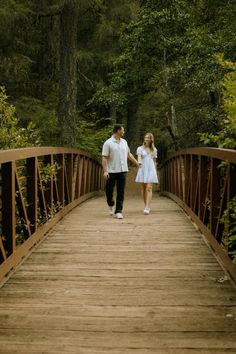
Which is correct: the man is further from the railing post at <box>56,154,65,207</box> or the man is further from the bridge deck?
the bridge deck

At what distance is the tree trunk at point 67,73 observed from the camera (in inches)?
518

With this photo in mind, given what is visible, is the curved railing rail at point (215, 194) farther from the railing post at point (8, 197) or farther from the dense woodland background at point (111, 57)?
the dense woodland background at point (111, 57)

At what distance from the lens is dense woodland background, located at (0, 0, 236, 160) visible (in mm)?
13430

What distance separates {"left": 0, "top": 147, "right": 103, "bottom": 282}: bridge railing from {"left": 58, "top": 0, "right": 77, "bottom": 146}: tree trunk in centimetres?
313

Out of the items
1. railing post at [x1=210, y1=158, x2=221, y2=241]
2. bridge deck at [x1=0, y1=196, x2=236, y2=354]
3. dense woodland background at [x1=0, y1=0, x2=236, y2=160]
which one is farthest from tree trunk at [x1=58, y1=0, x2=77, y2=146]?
railing post at [x1=210, y1=158, x2=221, y2=241]

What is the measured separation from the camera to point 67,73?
1321 cm

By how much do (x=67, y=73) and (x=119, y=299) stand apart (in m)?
9.83

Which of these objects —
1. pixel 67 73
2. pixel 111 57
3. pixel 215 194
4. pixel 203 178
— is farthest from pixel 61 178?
pixel 111 57

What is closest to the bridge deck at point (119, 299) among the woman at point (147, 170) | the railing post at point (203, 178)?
the railing post at point (203, 178)

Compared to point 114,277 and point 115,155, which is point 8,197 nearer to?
point 114,277

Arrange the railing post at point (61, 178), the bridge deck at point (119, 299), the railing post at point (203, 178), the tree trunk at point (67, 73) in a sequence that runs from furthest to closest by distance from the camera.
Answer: the tree trunk at point (67, 73) → the railing post at point (61, 178) → the railing post at point (203, 178) → the bridge deck at point (119, 299)

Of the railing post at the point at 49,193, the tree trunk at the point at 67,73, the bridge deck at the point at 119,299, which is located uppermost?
the tree trunk at the point at 67,73

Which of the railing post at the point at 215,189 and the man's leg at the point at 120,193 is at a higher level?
the railing post at the point at 215,189

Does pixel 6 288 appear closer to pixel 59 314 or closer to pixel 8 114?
pixel 59 314
